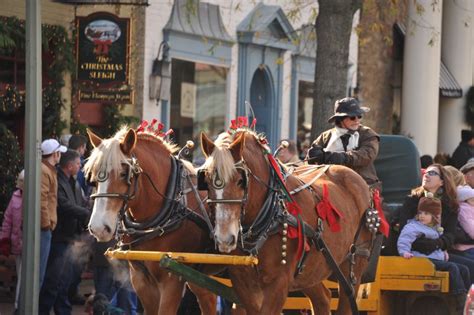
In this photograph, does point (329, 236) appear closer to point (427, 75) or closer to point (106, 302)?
point (106, 302)

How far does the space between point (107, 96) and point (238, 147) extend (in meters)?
8.83

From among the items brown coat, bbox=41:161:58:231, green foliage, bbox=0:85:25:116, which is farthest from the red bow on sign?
brown coat, bbox=41:161:58:231

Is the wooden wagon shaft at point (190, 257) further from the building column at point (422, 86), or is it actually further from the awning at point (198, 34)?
the building column at point (422, 86)

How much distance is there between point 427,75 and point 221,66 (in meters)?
7.30

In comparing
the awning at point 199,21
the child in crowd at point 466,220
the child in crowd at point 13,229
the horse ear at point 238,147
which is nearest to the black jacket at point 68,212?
the child in crowd at point 13,229

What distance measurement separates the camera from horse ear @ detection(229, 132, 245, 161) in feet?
31.1

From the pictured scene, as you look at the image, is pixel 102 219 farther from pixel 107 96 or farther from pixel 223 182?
pixel 107 96

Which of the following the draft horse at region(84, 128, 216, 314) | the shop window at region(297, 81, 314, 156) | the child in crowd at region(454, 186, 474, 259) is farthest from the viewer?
the shop window at region(297, 81, 314, 156)

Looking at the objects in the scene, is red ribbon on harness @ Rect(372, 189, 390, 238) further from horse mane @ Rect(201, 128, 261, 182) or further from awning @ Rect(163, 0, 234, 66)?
awning @ Rect(163, 0, 234, 66)

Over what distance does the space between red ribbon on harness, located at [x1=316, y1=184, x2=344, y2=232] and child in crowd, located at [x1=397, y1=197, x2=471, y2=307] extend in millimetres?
1451

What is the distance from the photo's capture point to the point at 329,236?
10602 mm

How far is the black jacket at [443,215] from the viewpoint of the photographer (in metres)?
12.4

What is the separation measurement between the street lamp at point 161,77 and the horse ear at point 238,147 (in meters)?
11.2

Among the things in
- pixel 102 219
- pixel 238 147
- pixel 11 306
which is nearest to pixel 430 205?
pixel 238 147
